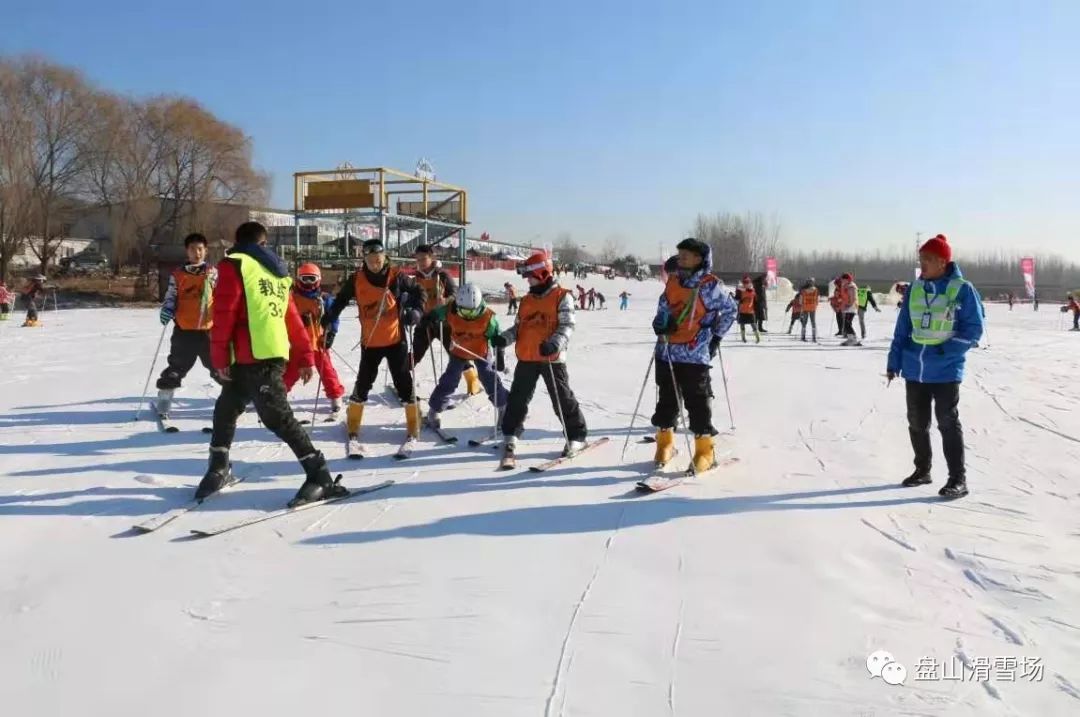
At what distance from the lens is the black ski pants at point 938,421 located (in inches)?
186

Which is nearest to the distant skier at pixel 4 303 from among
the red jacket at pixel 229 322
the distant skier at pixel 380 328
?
the distant skier at pixel 380 328

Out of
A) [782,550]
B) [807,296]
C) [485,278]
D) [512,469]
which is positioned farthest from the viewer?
[485,278]

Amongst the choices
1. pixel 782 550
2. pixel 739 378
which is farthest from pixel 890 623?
pixel 739 378

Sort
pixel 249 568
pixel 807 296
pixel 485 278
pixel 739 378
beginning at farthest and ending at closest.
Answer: pixel 485 278 < pixel 807 296 < pixel 739 378 < pixel 249 568

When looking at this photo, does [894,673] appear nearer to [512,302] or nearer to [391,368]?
[391,368]

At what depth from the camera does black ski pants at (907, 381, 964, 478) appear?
473 centimetres

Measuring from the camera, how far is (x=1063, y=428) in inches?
282

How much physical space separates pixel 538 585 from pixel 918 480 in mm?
3033

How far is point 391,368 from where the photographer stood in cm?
619

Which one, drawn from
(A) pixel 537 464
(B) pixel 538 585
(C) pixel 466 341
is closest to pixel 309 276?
(C) pixel 466 341

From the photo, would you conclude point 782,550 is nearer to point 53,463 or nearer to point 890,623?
point 890,623

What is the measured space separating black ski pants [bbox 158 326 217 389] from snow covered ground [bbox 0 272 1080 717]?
538 mm

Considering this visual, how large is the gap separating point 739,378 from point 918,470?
546 centimetres

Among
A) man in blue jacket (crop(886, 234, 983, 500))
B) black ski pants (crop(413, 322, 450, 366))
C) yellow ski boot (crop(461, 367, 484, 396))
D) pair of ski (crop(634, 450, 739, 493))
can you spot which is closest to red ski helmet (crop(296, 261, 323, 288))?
black ski pants (crop(413, 322, 450, 366))
